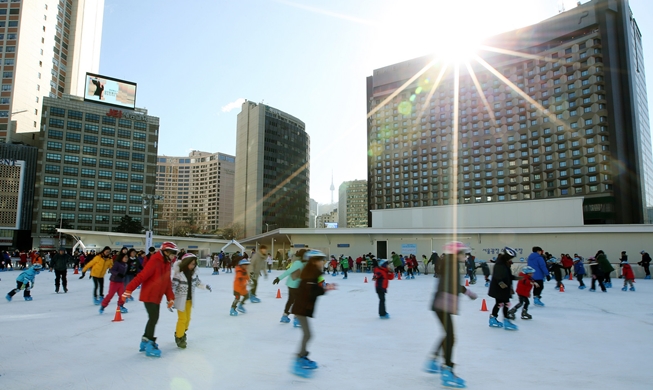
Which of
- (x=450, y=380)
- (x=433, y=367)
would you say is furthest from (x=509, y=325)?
(x=450, y=380)

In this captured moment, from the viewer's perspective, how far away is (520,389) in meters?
4.55

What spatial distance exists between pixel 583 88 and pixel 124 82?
94.2m

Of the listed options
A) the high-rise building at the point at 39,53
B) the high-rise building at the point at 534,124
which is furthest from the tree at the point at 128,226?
the high-rise building at the point at 534,124

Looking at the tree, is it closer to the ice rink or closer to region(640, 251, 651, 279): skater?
the ice rink

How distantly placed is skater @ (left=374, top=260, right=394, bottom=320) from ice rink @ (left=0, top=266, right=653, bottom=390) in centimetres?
25

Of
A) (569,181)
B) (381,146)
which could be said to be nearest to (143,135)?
(381,146)

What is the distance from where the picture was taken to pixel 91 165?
3356 inches

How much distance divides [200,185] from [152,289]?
186479 mm

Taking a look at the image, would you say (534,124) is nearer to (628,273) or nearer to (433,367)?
(628,273)

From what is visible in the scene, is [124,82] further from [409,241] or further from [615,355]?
[615,355]

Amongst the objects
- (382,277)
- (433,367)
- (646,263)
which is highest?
(382,277)

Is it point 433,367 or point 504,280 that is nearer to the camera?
point 433,367

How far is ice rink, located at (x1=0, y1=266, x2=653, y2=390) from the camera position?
4.82 m

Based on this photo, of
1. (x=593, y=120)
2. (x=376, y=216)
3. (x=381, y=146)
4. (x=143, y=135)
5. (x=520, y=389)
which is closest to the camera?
(x=520, y=389)
